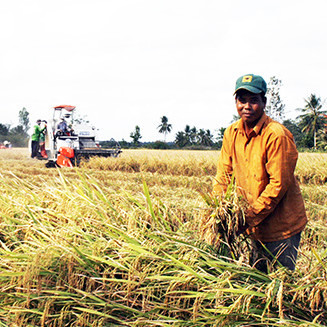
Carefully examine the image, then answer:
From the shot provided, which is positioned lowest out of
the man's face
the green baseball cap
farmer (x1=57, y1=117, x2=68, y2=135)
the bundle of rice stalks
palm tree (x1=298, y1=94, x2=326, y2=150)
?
the bundle of rice stalks

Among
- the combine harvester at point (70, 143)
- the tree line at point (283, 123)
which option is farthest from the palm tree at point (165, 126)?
the combine harvester at point (70, 143)

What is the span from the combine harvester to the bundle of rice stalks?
1112 cm

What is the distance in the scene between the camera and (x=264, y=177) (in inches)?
104

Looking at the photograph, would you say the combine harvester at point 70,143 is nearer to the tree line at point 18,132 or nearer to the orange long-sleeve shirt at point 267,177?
the orange long-sleeve shirt at point 267,177

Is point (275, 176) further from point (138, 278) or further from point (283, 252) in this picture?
point (138, 278)

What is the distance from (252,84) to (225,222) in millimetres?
989

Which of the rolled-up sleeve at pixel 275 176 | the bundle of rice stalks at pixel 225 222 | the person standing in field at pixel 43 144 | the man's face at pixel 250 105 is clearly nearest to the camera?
the bundle of rice stalks at pixel 225 222

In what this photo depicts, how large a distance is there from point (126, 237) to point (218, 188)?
0.80 m

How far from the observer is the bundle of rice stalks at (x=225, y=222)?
2297mm

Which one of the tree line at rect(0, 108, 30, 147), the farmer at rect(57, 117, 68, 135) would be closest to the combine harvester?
the farmer at rect(57, 117, 68, 135)

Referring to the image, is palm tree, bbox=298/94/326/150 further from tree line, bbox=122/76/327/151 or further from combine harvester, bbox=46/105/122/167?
combine harvester, bbox=46/105/122/167

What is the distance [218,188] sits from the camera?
2.71 m

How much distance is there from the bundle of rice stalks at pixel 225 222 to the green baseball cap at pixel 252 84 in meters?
0.71

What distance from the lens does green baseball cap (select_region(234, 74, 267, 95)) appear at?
2.51 meters
